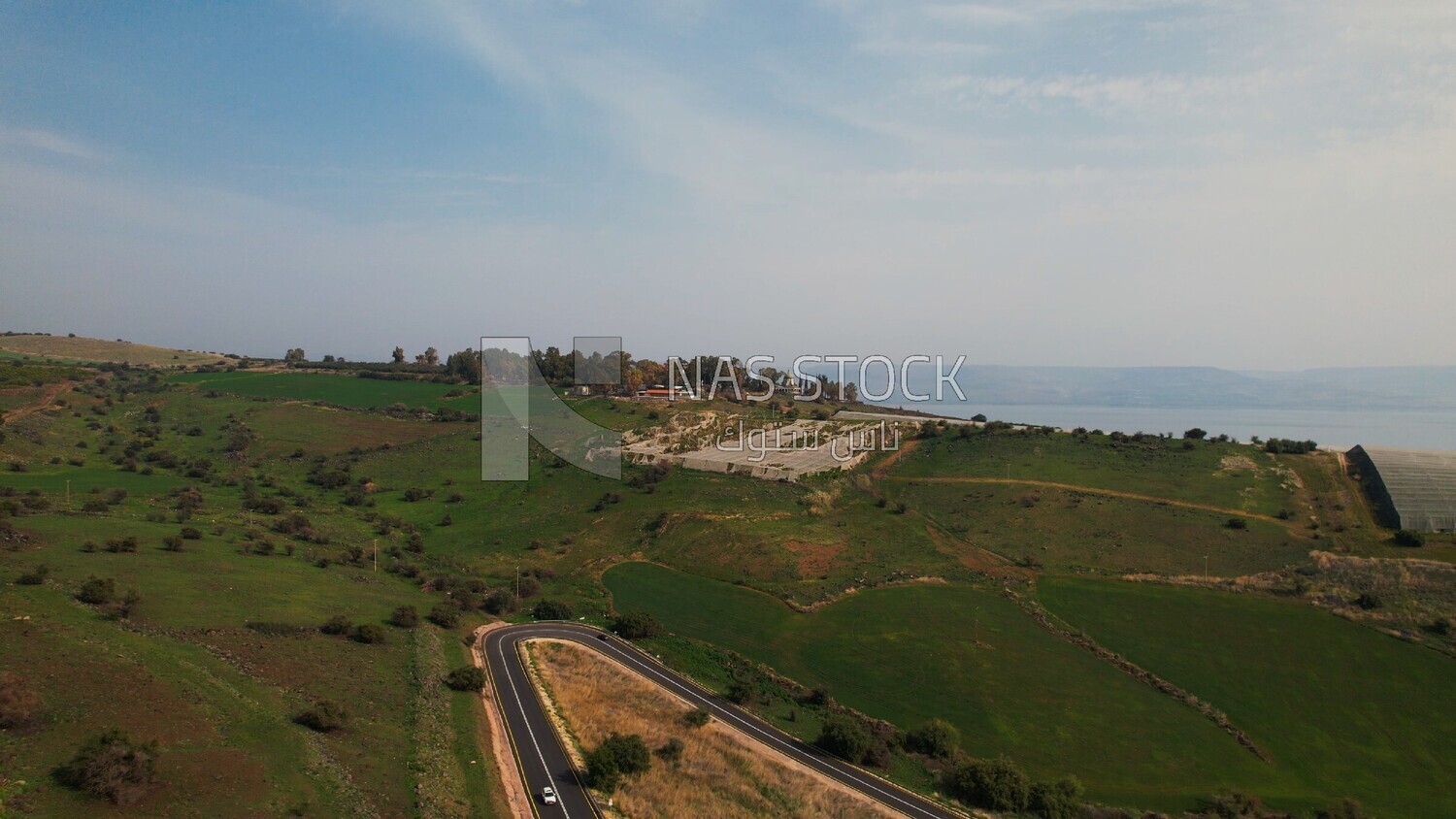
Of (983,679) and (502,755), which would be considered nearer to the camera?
(502,755)

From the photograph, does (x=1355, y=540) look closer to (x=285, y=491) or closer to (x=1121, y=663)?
(x=1121, y=663)

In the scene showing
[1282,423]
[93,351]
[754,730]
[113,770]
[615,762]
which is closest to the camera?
[113,770]

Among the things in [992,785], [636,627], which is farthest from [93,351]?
[992,785]

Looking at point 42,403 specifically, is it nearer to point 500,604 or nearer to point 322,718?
point 500,604

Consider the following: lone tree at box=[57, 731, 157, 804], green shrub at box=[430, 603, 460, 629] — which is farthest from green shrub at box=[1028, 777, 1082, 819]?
green shrub at box=[430, 603, 460, 629]

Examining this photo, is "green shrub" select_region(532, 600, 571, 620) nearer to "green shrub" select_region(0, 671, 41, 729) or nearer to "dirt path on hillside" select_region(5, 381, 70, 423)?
"green shrub" select_region(0, 671, 41, 729)

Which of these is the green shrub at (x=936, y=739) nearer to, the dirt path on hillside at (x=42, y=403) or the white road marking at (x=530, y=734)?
the white road marking at (x=530, y=734)

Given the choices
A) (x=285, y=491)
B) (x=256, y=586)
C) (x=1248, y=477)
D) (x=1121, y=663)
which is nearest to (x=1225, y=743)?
(x=1121, y=663)

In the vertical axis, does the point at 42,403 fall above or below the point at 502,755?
above
